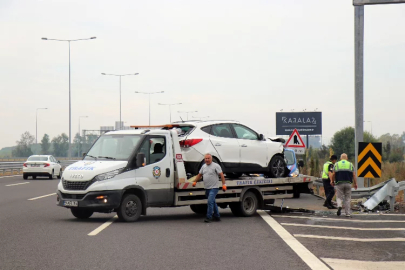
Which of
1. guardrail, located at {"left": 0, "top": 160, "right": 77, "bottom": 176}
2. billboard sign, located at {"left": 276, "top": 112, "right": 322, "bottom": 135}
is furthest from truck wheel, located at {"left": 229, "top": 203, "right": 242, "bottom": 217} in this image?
billboard sign, located at {"left": 276, "top": 112, "right": 322, "bottom": 135}

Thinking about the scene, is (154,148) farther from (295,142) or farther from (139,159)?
(295,142)

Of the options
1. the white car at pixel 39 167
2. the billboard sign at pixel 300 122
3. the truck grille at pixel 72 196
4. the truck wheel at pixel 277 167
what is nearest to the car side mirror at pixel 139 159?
the truck grille at pixel 72 196

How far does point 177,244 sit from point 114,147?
529cm

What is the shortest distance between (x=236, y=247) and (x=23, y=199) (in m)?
14.2

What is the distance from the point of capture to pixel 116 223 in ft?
51.9

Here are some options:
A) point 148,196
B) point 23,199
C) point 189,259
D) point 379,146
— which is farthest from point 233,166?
point 23,199

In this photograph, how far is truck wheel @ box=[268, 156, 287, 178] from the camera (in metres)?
18.9

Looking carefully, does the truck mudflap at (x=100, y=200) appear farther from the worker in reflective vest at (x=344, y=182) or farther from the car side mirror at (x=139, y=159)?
the worker in reflective vest at (x=344, y=182)

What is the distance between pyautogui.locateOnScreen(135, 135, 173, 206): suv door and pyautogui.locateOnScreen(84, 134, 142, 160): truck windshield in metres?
0.27

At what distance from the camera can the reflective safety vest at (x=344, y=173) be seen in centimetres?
1897

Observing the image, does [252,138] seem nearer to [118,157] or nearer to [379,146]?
[118,157]

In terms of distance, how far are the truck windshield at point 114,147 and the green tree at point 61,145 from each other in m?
147

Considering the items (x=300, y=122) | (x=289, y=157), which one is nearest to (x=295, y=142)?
(x=289, y=157)

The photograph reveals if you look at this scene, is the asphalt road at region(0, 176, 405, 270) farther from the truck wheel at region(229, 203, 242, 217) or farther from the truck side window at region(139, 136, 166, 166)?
the truck side window at region(139, 136, 166, 166)
